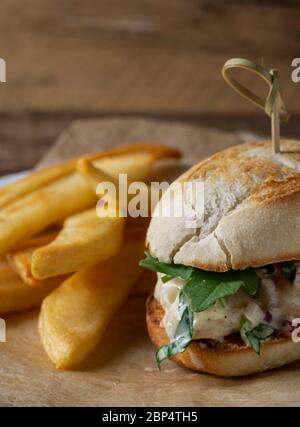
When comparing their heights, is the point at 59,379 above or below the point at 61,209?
below

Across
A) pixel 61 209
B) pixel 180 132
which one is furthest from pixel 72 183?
pixel 180 132

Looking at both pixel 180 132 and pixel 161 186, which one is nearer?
pixel 161 186

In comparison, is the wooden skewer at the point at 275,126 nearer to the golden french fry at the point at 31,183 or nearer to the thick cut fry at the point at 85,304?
the thick cut fry at the point at 85,304

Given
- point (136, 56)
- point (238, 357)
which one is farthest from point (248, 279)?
point (136, 56)

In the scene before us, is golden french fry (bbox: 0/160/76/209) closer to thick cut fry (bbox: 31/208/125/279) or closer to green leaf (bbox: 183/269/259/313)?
thick cut fry (bbox: 31/208/125/279)

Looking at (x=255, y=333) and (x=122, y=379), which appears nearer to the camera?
(x=255, y=333)

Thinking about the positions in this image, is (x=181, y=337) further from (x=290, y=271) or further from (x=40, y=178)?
(x=40, y=178)

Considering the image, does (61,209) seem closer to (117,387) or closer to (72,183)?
(72,183)

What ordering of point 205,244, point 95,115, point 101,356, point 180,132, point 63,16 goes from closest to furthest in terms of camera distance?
point 205,244
point 101,356
point 180,132
point 95,115
point 63,16
